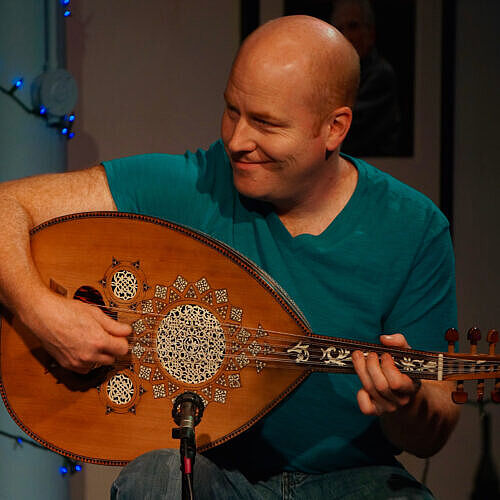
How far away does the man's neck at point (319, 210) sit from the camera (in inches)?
67.4

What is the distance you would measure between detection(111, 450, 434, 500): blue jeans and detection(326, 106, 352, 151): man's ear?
0.76 meters

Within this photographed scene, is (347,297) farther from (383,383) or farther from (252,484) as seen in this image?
(252,484)

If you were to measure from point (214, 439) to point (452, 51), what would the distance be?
1.77 meters

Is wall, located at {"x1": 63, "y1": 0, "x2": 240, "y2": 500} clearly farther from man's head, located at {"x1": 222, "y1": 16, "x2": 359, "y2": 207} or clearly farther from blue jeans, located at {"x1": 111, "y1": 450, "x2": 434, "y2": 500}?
blue jeans, located at {"x1": 111, "y1": 450, "x2": 434, "y2": 500}

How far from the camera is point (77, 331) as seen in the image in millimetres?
1559

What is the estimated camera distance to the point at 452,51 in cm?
262

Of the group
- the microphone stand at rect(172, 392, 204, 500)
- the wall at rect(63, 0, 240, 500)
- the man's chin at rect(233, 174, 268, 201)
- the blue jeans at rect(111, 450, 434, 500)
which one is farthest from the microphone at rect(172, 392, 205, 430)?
the wall at rect(63, 0, 240, 500)

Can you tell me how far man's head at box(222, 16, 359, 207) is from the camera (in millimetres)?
1555

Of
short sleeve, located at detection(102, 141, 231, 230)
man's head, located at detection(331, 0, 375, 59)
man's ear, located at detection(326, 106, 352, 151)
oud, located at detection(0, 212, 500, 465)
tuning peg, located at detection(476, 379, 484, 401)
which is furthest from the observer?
man's head, located at detection(331, 0, 375, 59)

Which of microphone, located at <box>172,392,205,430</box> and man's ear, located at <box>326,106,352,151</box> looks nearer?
microphone, located at <box>172,392,205,430</box>

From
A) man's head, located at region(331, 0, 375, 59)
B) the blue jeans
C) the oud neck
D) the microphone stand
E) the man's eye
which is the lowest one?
the blue jeans

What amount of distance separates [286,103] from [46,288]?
2.27 ft

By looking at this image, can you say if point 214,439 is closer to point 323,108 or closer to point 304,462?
point 304,462

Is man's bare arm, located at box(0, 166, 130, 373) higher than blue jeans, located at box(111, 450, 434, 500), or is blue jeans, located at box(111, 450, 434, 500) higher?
man's bare arm, located at box(0, 166, 130, 373)
